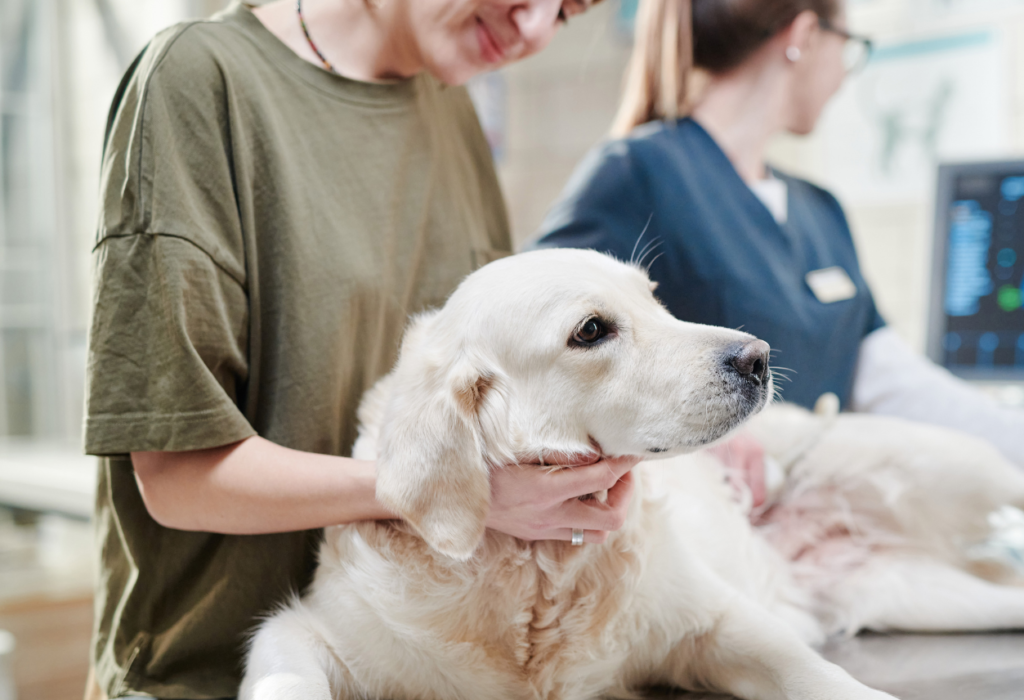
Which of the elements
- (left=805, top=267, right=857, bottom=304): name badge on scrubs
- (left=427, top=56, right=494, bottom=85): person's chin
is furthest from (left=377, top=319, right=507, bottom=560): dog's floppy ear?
(left=805, top=267, right=857, bottom=304): name badge on scrubs

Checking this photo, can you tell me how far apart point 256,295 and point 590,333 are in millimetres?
402

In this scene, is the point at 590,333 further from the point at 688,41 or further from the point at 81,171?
the point at 81,171

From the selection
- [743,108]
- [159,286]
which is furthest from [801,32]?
[159,286]

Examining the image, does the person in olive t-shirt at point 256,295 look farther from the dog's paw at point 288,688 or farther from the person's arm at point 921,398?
the person's arm at point 921,398

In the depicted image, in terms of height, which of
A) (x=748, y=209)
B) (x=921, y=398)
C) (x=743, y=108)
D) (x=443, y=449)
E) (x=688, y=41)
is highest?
(x=688, y=41)

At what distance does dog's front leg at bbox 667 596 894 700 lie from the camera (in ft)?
2.32

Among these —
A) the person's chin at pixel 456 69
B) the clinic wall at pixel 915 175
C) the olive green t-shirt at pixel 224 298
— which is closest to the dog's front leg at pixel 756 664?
the olive green t-shirt at pixel 224 298

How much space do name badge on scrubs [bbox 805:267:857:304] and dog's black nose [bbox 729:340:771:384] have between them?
81 cm

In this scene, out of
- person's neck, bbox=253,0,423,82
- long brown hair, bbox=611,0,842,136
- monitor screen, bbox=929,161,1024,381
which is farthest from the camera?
monitor screen, bbox=929,161,1024,381

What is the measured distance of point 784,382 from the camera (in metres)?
1.37

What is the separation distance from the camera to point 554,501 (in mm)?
705

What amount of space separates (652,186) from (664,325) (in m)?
0.64

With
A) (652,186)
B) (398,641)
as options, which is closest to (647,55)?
(652,186)

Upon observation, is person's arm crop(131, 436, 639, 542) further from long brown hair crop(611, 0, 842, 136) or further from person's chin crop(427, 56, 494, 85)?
long brown hair crop(611, 0, 842, 136)
